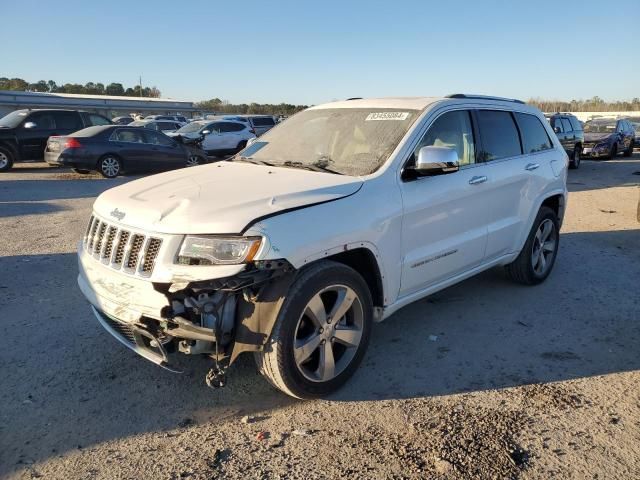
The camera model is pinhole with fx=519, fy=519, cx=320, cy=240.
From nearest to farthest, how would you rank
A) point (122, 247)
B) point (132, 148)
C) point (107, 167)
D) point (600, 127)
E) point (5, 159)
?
point (122, 247)
point (107, 167)
point (132, 148)
point (5, 159)
point (600, 127)

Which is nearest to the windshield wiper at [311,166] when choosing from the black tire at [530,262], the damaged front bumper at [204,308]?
the damaged front bumper at [204,308]

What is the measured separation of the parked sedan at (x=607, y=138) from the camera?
68.8 feet

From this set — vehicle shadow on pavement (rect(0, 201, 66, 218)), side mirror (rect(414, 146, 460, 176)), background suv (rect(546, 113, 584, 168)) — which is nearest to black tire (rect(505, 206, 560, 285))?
side mirror (rect(414, 146, 460, 176))

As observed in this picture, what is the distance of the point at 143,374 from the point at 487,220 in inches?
119

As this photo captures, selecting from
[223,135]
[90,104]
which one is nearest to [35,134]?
[223,135]

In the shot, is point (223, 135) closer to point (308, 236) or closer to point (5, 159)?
point (5, 159)

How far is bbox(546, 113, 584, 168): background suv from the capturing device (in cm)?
1728

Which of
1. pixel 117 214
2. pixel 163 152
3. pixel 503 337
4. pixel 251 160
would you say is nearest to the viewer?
pixel 117 214

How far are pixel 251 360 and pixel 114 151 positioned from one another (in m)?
11.6

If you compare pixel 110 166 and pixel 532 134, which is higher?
pixel 532 134

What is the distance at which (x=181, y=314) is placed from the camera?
2.83 meters

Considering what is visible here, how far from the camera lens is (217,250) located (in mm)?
2783

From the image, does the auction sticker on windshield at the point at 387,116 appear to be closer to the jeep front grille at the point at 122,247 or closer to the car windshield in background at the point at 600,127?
the jeep front grille at the point at 122,247

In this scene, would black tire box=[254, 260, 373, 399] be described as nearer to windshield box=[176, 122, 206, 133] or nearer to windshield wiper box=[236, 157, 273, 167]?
windshield wiper box=[236, 157, 273, 167]
